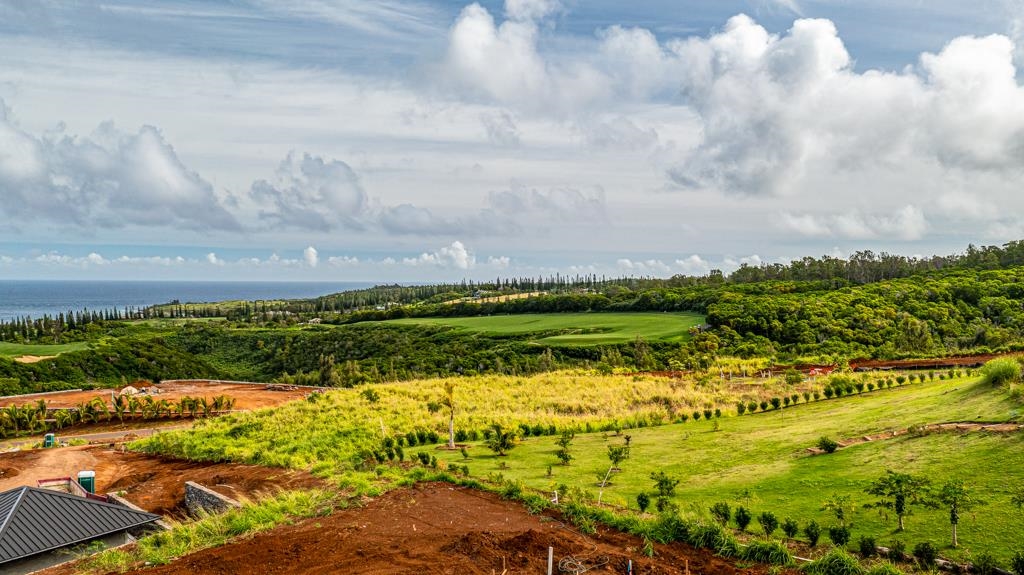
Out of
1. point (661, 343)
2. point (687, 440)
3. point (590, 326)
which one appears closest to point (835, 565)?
point (687, 440)

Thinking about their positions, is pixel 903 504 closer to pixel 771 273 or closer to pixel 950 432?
pixel 950 432

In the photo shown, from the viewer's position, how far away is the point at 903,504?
1017 cm

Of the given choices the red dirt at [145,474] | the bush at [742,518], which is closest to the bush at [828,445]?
the bush at [742,518]

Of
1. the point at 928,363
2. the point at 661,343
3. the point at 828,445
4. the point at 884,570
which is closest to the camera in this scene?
the point at 884,570

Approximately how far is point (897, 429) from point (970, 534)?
5718mm

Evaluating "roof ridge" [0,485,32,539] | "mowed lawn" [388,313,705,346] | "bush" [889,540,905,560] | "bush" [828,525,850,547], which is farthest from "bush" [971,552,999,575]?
"mowed lawn" [388,313,705,346]

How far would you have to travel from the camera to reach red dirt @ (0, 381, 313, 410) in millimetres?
43625

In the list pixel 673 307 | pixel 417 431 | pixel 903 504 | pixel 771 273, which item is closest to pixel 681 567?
pixel 903 504

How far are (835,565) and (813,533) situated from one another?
33.4 inches

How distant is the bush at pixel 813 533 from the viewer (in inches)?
411

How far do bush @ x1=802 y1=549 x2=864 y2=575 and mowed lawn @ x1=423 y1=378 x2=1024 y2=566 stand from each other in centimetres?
94

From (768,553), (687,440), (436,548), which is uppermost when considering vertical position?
(768,553)

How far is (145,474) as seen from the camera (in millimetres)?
24422

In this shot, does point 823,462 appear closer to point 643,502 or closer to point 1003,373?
point 643,502
